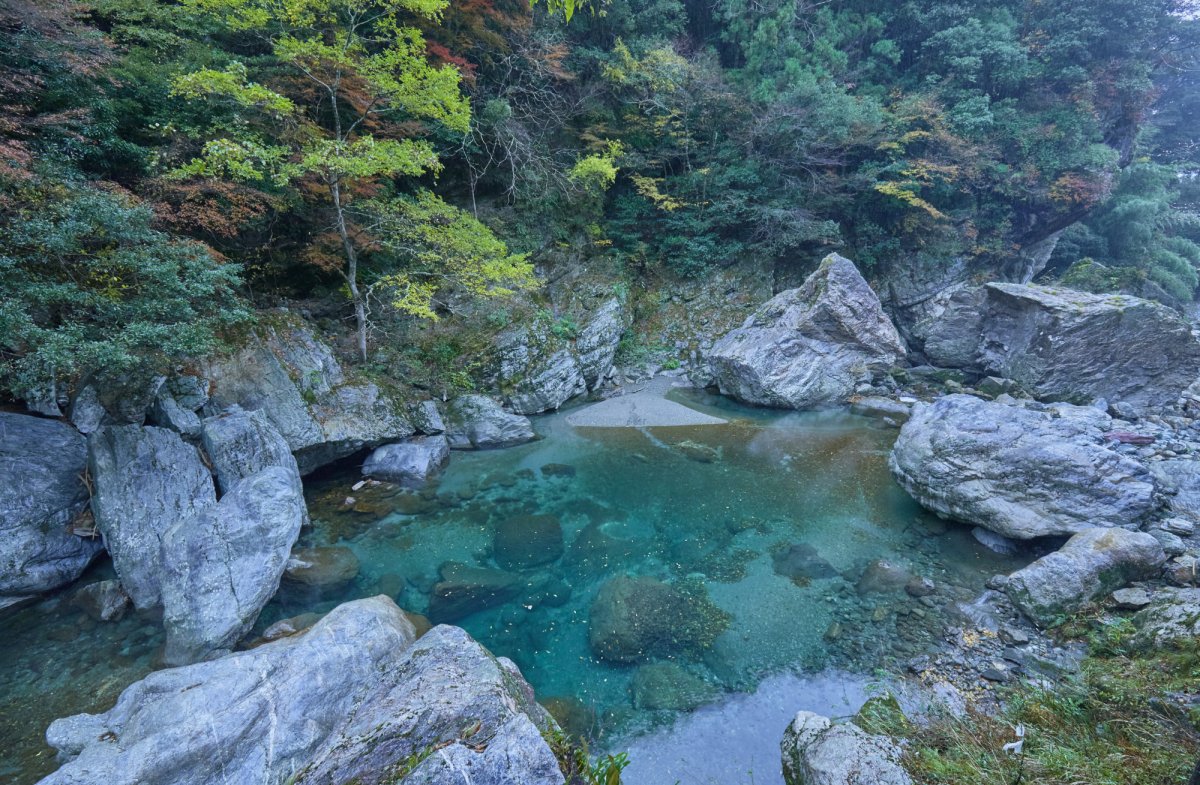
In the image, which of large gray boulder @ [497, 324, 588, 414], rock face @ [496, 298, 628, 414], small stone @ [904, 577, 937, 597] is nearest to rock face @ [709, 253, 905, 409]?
rock face @ [496, 298, 628, 414]

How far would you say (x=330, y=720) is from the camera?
12.7 feet

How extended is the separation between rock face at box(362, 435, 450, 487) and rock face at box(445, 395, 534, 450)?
1.05 m

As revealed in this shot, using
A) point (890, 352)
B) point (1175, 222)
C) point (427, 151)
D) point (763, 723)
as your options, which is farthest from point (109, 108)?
point (1175, 222)

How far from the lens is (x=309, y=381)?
8.55 metres

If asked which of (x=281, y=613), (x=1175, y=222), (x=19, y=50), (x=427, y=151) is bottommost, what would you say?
(x=281, y=613)

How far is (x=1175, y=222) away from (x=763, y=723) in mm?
31693

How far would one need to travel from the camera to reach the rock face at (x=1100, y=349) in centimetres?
1081

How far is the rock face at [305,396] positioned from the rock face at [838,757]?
8.20 metres

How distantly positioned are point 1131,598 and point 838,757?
4.72m

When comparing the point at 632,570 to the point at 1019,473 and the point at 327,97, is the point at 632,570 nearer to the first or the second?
the point at 1019,473

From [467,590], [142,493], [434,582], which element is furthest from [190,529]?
[467,590]

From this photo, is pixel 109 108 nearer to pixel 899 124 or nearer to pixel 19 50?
pixel 19 50

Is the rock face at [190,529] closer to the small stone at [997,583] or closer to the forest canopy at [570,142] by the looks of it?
the forest canopy at [570,142]

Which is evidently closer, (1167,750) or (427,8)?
(1167,750)
